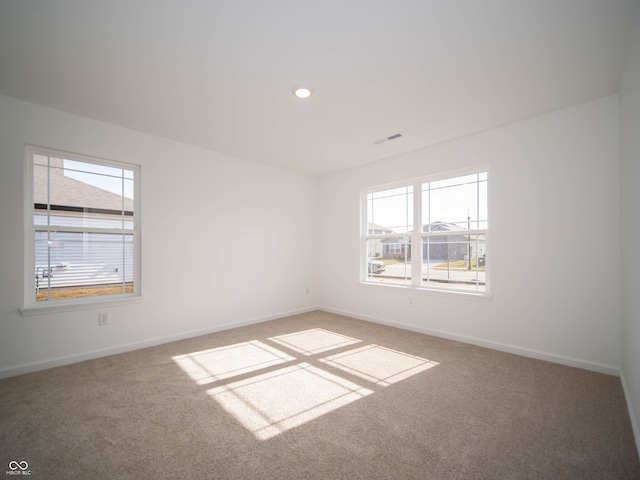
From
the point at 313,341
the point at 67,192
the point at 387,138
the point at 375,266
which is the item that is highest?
the point at 387,138

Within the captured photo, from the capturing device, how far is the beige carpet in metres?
1.62

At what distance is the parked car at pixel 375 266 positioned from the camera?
15.6 ft

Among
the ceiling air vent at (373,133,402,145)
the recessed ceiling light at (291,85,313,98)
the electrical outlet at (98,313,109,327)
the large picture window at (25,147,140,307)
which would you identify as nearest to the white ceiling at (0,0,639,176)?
the recessed ceiling light at (291,85,313,98)

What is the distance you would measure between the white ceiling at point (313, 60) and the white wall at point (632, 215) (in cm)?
24

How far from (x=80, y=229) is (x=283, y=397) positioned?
2.76m

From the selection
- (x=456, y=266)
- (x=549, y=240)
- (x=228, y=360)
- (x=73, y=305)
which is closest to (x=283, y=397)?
(x=228, y=360)

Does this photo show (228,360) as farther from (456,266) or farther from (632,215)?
(632,215)

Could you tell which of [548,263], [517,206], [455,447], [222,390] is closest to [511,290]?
[548,263]

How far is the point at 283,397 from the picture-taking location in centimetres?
237

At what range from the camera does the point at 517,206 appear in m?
3.28

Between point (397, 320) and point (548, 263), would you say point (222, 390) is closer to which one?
point (397, 320)

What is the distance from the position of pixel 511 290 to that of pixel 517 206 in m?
0.93

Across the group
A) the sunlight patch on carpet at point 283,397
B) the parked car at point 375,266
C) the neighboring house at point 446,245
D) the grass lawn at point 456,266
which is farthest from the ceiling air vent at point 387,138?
the sunlight patch on carpet at point 283,397

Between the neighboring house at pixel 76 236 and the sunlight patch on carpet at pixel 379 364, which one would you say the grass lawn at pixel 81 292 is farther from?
the sunlight patch on carpet at pixel 379 364
